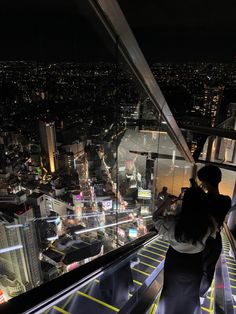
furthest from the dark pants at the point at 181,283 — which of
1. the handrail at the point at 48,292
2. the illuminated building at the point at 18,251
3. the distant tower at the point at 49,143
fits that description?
the distant tower at the point at 49,143

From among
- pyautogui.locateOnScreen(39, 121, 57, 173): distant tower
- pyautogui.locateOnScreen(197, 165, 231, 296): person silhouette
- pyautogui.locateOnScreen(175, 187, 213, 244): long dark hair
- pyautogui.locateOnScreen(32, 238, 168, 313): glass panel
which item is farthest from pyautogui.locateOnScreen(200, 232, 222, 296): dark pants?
pyautogui.locateOnScreen(39, 121, 57, 173): distant tower

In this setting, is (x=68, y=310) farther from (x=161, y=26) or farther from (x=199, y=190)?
(x=161, y=26)

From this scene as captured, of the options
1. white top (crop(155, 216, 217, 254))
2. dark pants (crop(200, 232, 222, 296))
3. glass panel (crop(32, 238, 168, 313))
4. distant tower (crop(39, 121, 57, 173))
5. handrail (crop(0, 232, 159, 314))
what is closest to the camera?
handrail (crop(0, 232, 159, 314))

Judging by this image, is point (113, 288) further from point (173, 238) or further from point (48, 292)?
point (48, 292)

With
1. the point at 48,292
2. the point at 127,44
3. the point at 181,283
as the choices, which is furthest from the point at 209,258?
the point at 127,44

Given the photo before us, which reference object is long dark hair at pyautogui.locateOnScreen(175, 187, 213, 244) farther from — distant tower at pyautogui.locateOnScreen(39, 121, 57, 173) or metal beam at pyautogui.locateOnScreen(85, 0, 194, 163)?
distant tower at pyautogui.locateOnScreen(39, 121, 57, 173)
